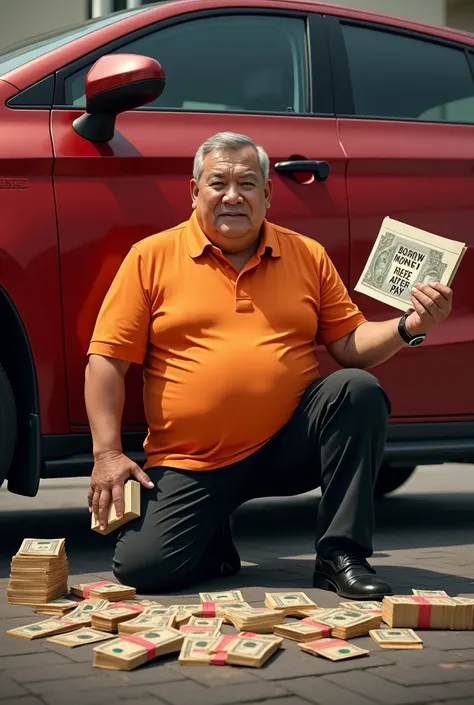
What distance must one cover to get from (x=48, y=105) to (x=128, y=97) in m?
0.33

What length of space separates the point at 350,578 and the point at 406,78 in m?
2.01

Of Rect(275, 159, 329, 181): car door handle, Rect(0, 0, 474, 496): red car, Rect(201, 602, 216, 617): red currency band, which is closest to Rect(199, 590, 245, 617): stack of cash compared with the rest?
Rect(201, 602, 216, 617): red currency band

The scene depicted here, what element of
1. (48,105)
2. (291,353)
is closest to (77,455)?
(291,353)

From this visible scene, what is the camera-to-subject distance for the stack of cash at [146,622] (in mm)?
3084

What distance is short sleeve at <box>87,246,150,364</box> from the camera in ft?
12.7

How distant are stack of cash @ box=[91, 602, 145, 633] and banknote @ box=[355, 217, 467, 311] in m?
1.26

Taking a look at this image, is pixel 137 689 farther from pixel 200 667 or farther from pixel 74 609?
pixel 74 609

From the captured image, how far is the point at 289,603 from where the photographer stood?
339 centimetres

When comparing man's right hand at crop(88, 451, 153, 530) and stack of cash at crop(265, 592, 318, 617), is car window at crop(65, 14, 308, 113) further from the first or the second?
stack of cash at crop(265, 592, 318, 617)

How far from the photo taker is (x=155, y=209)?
4.14m

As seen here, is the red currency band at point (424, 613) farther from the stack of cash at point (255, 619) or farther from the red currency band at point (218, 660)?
the red currency band at point (218, 660)

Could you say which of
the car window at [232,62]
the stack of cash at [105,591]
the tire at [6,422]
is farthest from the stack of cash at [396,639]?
the car window at [232,62]

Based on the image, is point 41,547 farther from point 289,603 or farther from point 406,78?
point 406,78

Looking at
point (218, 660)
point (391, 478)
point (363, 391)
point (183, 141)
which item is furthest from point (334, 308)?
point (391, 478)
